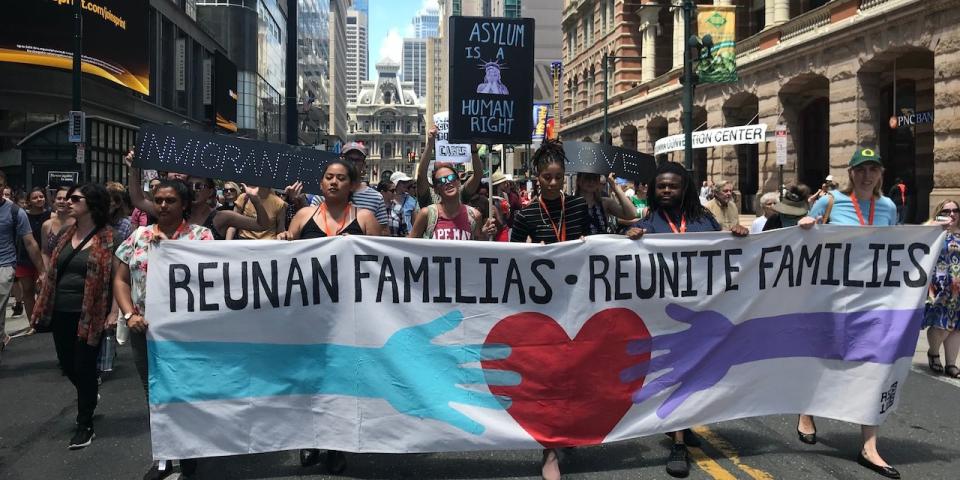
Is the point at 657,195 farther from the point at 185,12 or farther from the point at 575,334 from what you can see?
the point at 185,12

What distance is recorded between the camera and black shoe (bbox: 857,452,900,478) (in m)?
4.55

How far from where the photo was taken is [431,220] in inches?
234

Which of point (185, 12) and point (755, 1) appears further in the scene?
point (185, 12)

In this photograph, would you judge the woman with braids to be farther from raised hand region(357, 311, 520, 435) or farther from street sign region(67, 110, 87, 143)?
street sign region(67, 110, 87, 143)

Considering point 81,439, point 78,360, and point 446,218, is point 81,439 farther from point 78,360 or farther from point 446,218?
point 446,218

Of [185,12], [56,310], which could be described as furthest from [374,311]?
[185,12]

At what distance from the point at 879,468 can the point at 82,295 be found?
535cm

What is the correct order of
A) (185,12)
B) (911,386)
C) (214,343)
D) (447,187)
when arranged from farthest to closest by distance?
(185,12), (911,386), (447,187), (214,343)

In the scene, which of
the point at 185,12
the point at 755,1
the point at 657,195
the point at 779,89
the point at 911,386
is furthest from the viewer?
the point at 185,12

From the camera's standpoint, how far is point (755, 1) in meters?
29.8

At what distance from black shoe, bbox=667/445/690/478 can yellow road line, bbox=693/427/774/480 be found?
0.35m

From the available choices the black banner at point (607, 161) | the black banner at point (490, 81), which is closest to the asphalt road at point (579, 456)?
the black banner at point (607, 161)

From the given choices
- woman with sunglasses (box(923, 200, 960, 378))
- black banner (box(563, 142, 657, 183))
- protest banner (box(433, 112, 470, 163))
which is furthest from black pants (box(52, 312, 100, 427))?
protest banner (box(433, 112, 470, 163))

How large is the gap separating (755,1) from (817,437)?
91.4 ft
